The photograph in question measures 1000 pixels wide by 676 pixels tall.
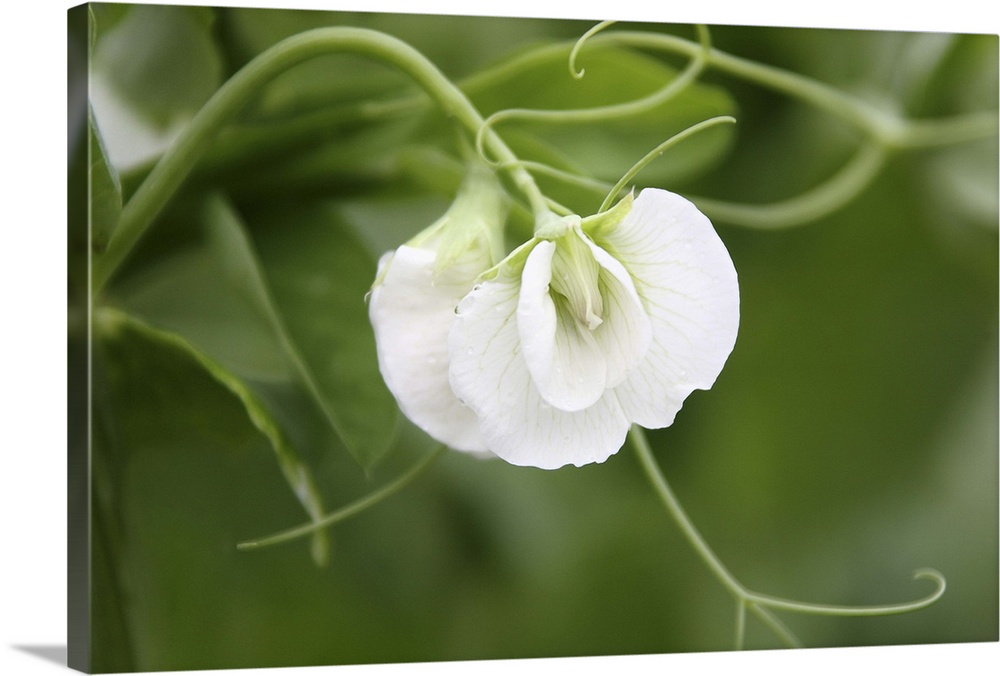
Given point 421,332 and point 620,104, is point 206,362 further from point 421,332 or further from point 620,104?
point 620,104

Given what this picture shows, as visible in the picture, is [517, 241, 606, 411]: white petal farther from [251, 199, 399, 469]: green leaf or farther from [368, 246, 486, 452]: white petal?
[251, 199, 399, 469]: green leaf

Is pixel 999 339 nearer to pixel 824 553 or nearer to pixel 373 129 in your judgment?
pixel 824 553

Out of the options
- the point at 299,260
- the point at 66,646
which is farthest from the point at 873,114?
the point at 66,646

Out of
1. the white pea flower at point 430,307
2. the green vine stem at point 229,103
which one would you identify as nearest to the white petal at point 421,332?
the white pea flower at point 430,307

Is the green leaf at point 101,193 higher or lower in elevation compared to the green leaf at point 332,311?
higher

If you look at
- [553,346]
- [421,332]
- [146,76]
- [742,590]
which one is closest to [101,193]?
[146,76]

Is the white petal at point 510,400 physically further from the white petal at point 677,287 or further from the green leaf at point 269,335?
the green leaf at point 269,335

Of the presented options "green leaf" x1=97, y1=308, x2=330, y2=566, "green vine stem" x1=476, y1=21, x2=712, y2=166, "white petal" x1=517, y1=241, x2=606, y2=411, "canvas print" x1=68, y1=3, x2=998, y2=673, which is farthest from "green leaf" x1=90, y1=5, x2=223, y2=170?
"white petal" x1=517, y1=241, x2=606, y2=411
